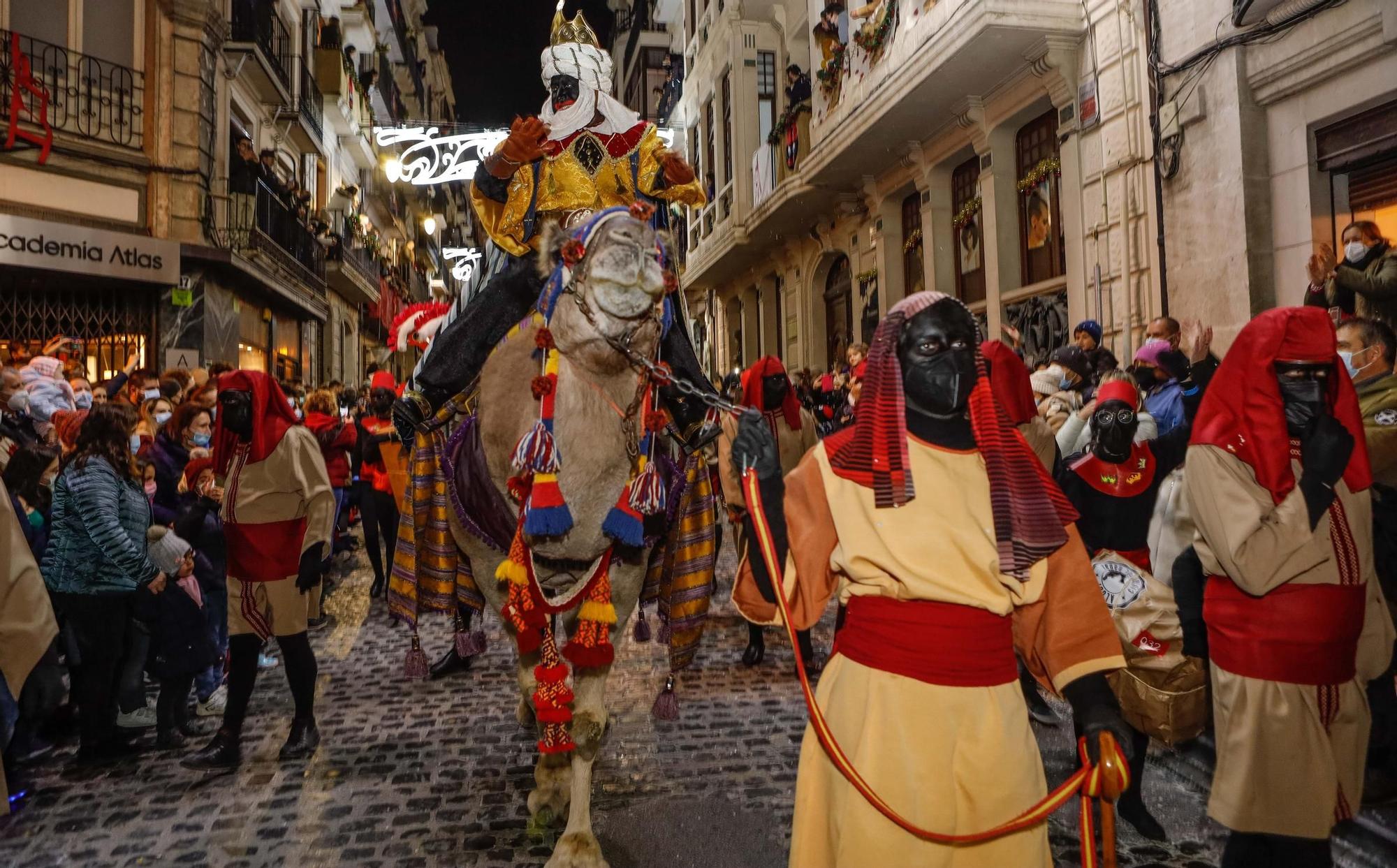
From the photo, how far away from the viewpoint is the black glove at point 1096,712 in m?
2.16

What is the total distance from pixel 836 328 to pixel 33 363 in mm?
14143

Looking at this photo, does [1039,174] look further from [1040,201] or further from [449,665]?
[449,665]

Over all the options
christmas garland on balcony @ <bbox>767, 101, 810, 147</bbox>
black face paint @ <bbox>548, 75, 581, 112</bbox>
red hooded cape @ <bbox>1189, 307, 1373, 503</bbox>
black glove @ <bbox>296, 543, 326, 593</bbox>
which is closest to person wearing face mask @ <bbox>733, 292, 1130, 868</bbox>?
red hooded cape @ <bbox>1189, 307, 1373, 503</bbox>

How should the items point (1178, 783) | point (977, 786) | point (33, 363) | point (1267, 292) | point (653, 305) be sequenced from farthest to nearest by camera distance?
point (1267, 292), point (33, 363), point (1178, 783), point (653, 305), point (977, 786)

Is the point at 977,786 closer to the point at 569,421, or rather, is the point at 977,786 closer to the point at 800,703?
the point at 569,421

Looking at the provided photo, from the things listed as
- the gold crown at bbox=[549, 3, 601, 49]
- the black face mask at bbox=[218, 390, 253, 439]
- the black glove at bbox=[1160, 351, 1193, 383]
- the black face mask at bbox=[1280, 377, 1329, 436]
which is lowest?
the black face mask at bbox=[1280, 377, 1329, 436]

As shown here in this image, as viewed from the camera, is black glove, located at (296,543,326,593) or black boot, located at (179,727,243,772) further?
black glove, located at (296,543,326,593)

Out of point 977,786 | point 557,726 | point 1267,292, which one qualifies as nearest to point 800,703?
point 557,726

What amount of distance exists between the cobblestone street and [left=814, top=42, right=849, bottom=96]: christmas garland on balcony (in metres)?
11.4

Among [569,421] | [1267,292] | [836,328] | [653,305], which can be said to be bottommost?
[569,421]

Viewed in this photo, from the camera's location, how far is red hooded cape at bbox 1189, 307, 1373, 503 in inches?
117

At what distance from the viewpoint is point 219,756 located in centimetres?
480

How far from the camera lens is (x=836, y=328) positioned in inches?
734

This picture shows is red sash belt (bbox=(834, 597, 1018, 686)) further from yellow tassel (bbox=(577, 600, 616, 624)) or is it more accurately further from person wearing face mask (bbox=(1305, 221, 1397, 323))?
person wearing face mask (bbox=(1305, 221, 1397, 323))
